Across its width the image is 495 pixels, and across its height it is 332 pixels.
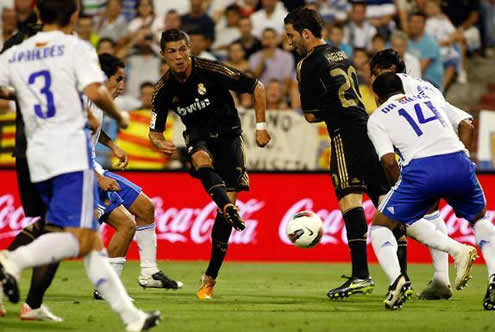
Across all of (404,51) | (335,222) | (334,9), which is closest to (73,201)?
(335,222)

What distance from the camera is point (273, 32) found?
17.2 m

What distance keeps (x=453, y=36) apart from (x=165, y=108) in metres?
9.28

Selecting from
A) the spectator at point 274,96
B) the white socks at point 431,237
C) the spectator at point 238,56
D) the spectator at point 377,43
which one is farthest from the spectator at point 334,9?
the white socks at point 431,237

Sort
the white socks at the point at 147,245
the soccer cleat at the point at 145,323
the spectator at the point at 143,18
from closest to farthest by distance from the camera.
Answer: the soccer cleat at the point at 145,323, the white socks at the point at 147,245, the spectator at the point at 143,18

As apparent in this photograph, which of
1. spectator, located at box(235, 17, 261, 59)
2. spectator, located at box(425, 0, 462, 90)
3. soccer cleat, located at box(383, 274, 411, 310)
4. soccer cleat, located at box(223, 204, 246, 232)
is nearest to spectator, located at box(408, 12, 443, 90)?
spectator, located at box(425, 0, 462, 90)

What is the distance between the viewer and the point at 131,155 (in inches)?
582

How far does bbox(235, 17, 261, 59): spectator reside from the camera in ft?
57.6

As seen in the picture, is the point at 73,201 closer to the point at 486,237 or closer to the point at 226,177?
the point at 226,177

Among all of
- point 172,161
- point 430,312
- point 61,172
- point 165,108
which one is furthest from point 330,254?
point 61,172

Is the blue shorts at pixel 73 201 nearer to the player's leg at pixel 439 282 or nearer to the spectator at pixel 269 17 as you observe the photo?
the player's leg at pixel 439 282

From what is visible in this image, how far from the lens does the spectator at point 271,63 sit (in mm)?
17078

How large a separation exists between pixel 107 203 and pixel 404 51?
8.44m

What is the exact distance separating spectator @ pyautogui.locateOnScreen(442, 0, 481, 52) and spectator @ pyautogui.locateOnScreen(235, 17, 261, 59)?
3521 millimetres

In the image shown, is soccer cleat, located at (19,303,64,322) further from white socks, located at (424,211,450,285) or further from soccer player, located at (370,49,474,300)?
white socks, located at (424,211,450,285)
